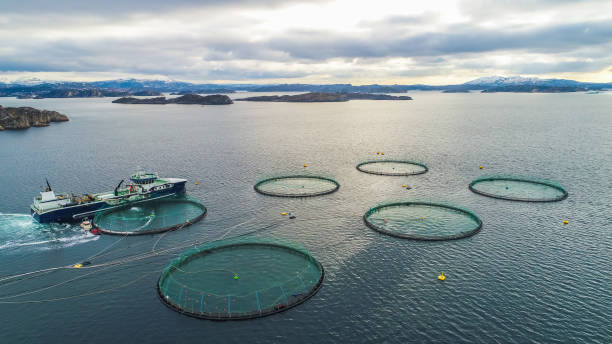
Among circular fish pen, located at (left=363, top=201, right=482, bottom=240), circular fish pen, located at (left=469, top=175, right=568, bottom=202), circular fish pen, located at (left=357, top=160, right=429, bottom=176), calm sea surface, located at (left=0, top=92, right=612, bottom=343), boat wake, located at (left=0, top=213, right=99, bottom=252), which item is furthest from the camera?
circular fish pen, located at (left=357, top=160, right=429, bottom=176)

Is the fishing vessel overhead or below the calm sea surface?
overhead

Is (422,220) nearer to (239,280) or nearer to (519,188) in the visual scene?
(519,188)

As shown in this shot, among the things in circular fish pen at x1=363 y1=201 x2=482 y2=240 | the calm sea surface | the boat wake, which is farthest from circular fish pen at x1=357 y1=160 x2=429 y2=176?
the boat wake

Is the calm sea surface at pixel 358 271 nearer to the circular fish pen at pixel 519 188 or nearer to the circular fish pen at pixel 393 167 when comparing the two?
the circular fish pen at pixel 519 188

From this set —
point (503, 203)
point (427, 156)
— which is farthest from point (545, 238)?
point (427, 156)

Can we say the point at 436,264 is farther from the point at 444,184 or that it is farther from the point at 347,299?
the point at 444,184

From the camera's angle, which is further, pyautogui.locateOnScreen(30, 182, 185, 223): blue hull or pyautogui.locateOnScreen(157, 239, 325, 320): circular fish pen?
pyautogui.locateOnScreen(30, 182, 185, 223): blue hull

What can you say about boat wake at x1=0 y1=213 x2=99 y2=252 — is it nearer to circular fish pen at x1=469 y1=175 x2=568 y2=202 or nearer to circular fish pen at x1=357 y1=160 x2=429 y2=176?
circular fish pen at x1=357 y1=160 x2=429 y2=176

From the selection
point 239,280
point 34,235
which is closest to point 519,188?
point 239,280
